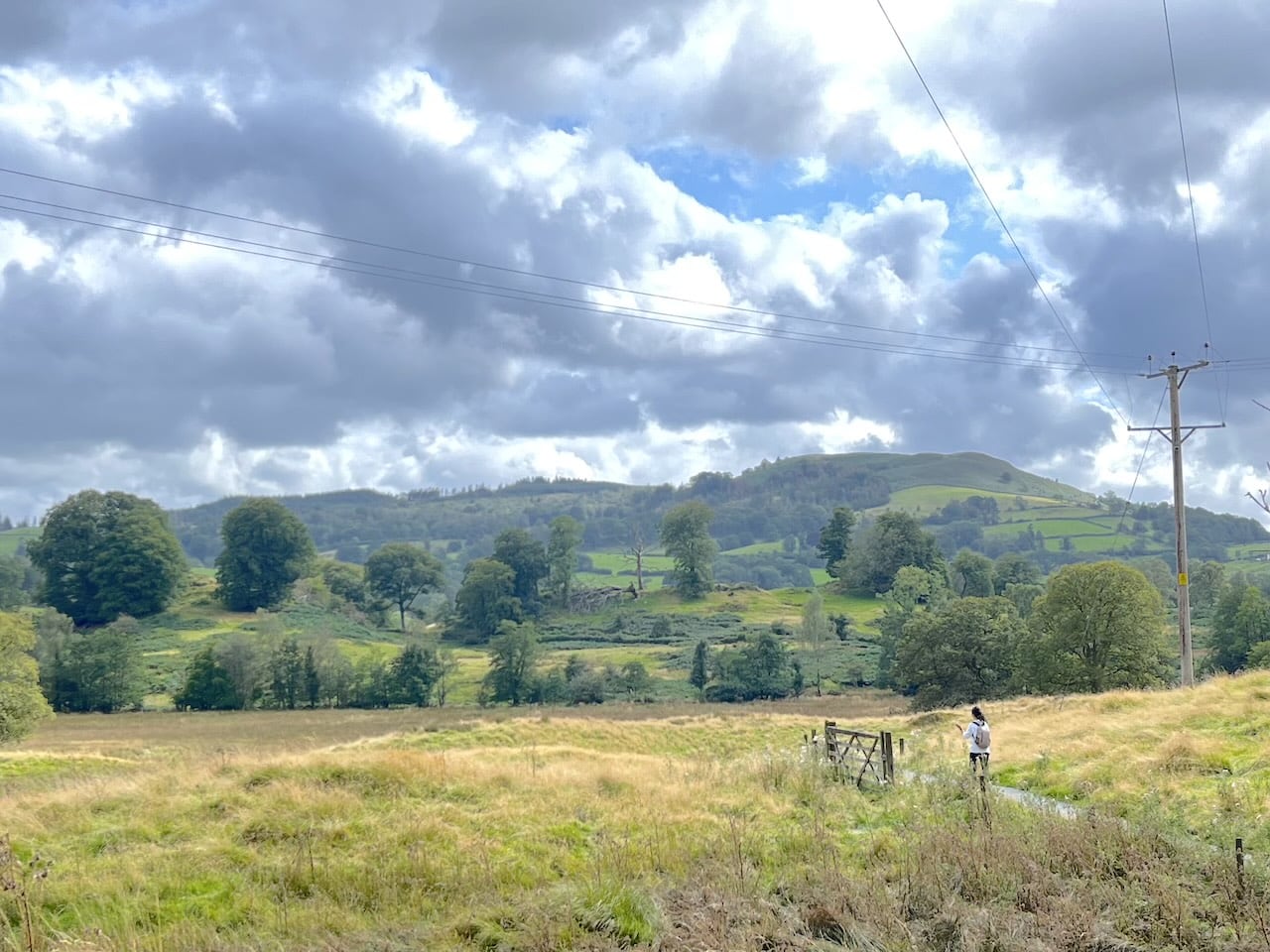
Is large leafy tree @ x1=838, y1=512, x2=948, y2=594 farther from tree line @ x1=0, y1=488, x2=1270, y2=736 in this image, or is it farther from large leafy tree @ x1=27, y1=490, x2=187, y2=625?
large leafy tree @ x1=27, y1=490, x2=187, y2=625

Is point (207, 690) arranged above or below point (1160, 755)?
below

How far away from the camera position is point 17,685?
51.2 m

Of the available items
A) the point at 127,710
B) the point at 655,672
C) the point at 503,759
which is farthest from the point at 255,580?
the point at 503,759

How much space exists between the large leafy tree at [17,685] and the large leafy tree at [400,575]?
102346 mm

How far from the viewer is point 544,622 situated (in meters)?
143

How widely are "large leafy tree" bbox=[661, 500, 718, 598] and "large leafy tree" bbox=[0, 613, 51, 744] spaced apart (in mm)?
106671

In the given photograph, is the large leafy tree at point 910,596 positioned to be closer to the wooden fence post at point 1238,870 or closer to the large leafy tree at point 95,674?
the large leafy tree at point 95,674

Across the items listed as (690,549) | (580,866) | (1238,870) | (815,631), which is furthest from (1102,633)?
(690,549)

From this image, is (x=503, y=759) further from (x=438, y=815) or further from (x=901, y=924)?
(x=901, y=924)

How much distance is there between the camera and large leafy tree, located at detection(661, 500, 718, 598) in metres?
152

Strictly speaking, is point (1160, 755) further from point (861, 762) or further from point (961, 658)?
point (961, 658)

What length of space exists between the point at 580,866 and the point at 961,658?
57.9 m

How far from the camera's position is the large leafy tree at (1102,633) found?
5350 centimetres

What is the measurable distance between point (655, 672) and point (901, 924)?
89.9 meters
